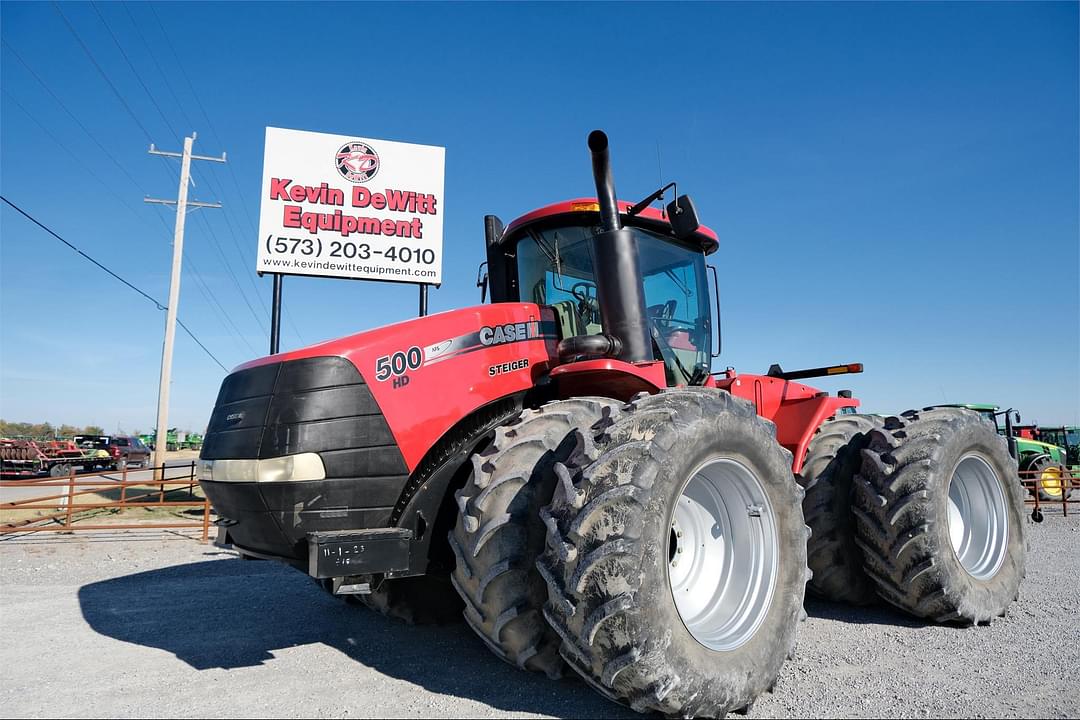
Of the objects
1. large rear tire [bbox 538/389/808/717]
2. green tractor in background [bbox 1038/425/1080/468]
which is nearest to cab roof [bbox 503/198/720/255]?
large rear tire [bbox 538/389/808/717]

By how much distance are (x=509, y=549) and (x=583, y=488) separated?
47 centimetres

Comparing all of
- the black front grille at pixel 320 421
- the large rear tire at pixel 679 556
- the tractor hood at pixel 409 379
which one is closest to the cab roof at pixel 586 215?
the tractor hood at pixel 409 379

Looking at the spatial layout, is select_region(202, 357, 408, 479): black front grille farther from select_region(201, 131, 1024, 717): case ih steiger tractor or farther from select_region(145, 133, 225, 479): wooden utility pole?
select_region(145, 133, 225, 479): wooden utility pole

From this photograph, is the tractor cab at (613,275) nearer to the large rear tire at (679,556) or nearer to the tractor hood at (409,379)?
the tractor hood at (409,379)

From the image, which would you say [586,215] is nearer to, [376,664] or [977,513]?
[376,664]

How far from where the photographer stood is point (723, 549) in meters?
3.70

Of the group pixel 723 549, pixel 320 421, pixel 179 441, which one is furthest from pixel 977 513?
pixel 179 441

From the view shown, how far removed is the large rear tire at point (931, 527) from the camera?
4242mm

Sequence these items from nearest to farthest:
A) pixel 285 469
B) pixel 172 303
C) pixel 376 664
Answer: pixel 285 469, pixel 376 664, pixel 172 303

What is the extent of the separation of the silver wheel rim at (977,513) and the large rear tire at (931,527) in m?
0.01

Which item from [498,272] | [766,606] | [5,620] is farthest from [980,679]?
[5,620]

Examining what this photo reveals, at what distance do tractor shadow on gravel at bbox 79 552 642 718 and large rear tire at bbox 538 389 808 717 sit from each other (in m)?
0.46

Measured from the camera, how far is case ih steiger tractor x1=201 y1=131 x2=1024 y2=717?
110 inches

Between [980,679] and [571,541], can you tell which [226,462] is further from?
[980,679]
